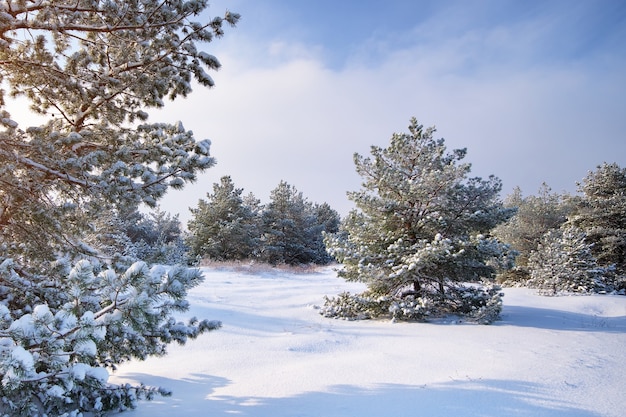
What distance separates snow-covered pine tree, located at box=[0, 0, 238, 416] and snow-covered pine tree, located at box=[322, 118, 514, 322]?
17.1 feet

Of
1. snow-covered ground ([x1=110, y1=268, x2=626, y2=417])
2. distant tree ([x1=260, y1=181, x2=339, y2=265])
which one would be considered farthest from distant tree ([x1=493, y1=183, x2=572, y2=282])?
distant tree ([x1=260, y1=181, x2=339, y2=265])

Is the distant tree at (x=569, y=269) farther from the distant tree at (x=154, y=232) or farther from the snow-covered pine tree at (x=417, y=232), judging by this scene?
the distant tree at (x=154, y=232)

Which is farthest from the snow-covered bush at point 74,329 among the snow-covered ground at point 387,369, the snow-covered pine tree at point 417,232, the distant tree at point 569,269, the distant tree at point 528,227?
the distant tree at point 528,227

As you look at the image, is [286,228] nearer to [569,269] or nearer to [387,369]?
[569,269]

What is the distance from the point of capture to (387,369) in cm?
433

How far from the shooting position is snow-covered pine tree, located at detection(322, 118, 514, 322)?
8133 mm

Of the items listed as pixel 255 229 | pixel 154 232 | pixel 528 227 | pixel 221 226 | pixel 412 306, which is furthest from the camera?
pixel 154 232

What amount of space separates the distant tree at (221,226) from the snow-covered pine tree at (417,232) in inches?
628

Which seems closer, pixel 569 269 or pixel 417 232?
pixel 417 232

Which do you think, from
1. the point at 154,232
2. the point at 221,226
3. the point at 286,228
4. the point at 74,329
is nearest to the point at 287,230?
the point at 286,228

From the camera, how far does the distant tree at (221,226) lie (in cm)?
2422

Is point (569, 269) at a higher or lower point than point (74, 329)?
higher

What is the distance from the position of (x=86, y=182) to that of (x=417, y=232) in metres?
7.09

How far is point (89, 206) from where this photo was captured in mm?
3928
